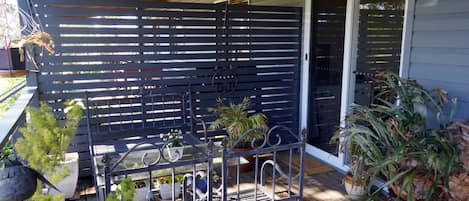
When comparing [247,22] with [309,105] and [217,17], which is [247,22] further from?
[309,105]

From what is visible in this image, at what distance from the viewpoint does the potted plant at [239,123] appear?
10.5 ft

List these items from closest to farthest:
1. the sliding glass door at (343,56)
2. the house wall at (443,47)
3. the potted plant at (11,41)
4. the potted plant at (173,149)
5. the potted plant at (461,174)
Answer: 1. the potted plant at (461,174)
2. the potted plant at (11,41)
3. the house wall at (443,47)
4. the potted plant at (173,149)
5. the sliding glass door at (343,56)

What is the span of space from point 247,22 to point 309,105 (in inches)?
44.0

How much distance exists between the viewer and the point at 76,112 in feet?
6.22

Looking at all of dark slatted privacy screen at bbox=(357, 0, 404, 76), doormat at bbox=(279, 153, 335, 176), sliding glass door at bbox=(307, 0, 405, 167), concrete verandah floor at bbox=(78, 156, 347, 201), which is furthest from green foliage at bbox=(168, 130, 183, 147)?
dark slatted privacy screen at bbox=(357, 0, 404, 76)

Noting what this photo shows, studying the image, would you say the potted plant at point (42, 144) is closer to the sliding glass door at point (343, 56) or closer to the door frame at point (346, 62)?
the door frame at point (346, 62)

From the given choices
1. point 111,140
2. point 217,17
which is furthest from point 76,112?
point 217,17

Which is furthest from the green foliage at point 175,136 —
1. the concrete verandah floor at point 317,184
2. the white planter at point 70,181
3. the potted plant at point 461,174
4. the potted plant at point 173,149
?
the potted plant at point 461,174

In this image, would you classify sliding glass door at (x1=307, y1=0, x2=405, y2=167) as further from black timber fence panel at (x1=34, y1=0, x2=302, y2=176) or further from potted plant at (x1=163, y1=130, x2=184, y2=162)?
potted plant at (x1=163, y1=130, x2=184, y2=162)

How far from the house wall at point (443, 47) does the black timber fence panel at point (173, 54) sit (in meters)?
1.52

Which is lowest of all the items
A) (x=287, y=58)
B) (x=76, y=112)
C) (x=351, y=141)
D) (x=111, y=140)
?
(x=111, y=140)

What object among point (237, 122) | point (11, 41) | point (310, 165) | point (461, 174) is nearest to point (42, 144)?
point (11, 41)

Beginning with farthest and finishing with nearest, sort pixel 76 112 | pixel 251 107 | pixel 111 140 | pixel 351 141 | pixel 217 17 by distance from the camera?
pixel 251 107, pixel 217 17, pixel 111 140, pixel 351 141, pixel 76 112

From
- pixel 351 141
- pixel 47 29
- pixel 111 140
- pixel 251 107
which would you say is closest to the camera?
pixel 351 141
